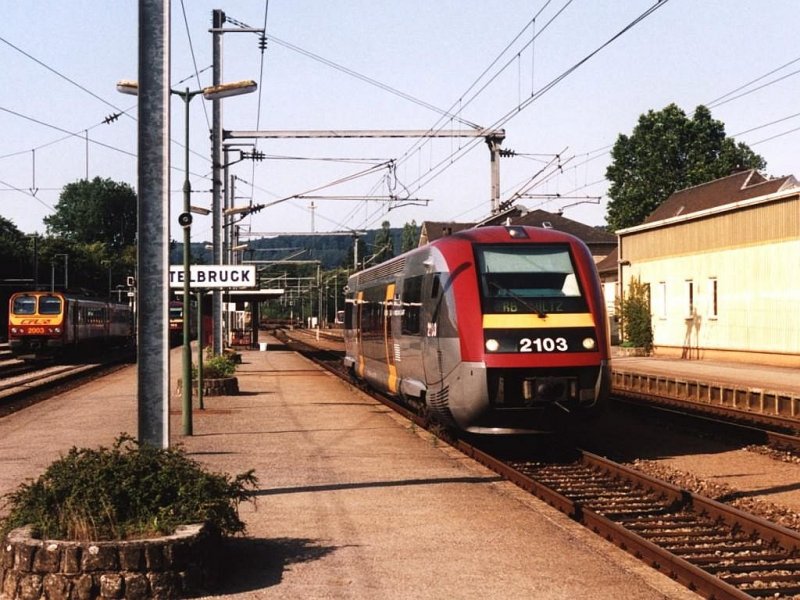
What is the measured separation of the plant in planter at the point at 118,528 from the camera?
662cm

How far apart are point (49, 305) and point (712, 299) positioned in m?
24.5

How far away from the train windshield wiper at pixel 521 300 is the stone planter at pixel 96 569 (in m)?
7.67

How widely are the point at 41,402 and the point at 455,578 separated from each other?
18.5 meters

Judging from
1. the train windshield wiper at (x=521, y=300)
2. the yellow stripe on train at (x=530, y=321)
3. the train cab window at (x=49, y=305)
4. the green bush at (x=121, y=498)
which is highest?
the train cab window at (x=49, y=305)

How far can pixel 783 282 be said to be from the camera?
32844mm

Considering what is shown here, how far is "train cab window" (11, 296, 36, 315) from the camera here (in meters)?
41.6

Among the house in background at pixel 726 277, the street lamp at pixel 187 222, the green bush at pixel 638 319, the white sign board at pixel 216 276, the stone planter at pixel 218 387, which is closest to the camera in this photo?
the street lamp at pixel 187 222

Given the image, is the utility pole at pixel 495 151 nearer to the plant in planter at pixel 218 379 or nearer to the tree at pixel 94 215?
the plant in planter at pixel 218 379

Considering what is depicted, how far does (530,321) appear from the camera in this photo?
1362cm

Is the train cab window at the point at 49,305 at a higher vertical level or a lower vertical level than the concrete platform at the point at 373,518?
higher

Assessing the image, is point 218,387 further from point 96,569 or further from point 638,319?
point 638,319

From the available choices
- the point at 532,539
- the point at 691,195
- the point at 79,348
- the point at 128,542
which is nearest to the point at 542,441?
the point at 532,539

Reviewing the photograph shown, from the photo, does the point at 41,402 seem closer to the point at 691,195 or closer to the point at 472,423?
the point at 472,423

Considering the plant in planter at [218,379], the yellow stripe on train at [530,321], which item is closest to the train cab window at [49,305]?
the plant in planter at [218,379]
